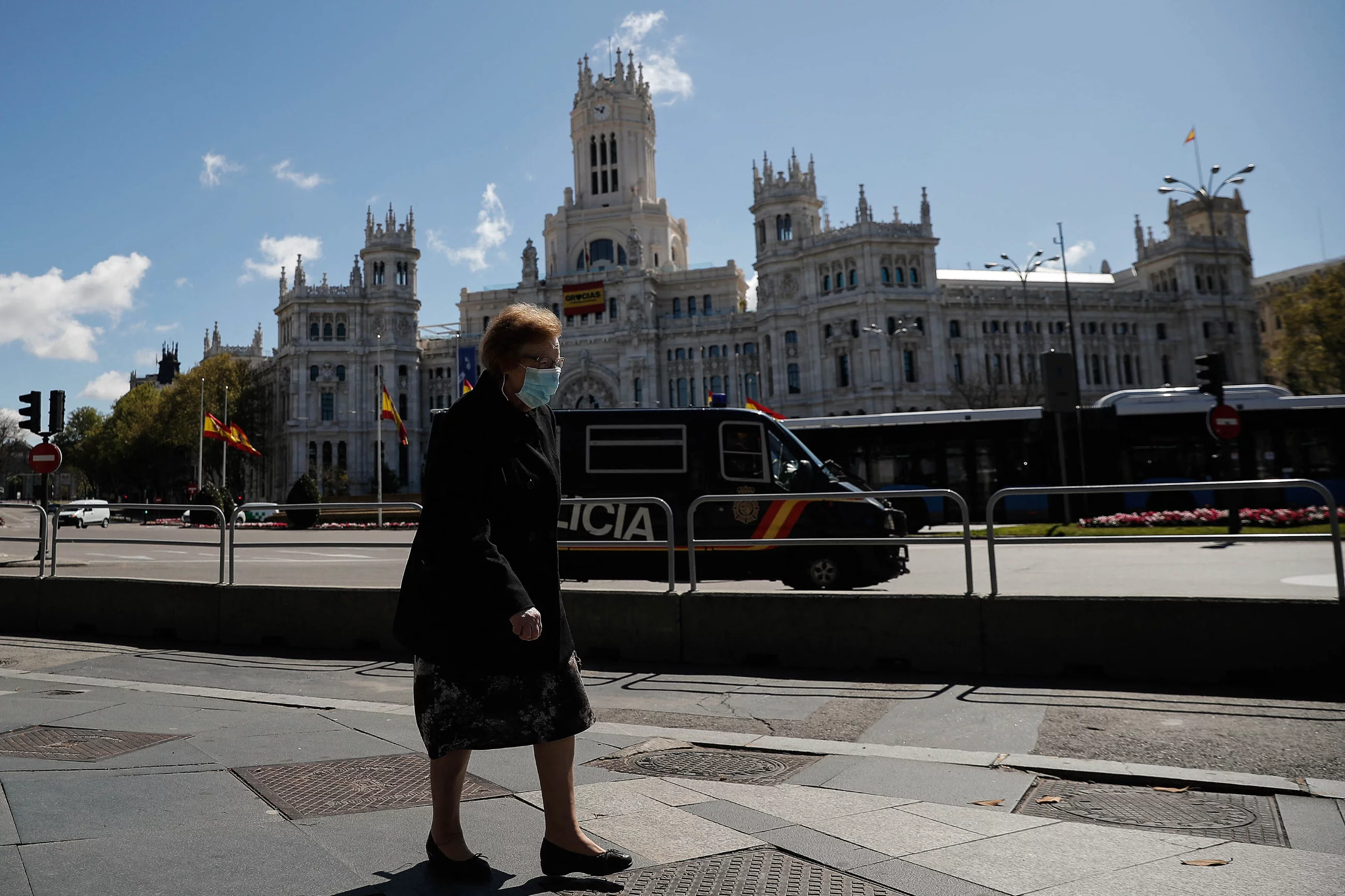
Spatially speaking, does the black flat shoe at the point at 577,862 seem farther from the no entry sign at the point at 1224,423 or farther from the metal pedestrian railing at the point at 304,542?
the no entry sign at the point at 1224,423

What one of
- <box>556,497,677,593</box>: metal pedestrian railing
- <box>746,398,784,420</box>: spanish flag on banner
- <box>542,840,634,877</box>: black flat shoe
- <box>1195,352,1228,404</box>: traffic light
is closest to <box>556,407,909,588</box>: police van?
<box>746,398,784,420</box>: spanish flag on banner

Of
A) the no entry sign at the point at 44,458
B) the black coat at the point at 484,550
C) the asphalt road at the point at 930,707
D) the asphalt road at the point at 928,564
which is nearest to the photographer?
the black coat at the point at 484,550

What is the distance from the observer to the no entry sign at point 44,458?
1733 centimetres

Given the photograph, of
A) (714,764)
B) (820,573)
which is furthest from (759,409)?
(714,764)

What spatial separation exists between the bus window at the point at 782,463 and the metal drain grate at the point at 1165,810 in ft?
28.2

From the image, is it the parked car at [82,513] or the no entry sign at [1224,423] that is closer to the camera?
the parked car at [82,513]

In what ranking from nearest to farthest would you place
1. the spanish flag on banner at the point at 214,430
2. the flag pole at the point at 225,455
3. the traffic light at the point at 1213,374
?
the traffic light at the point at 1213,374, the spanish flag on banner at the point at 214,430, the flag pole at the point at 225,455

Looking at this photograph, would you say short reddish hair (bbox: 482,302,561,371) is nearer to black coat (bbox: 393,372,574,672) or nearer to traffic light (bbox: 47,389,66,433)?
black coat (bbox: 393,372,574,672)

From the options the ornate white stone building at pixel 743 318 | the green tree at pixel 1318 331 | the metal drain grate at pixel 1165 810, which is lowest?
the metal drain grate at pixel 1165 810

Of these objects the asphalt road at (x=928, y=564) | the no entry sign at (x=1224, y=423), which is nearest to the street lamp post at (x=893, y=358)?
the no entry sign at (x=1224, y=423)

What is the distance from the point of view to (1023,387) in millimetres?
69938

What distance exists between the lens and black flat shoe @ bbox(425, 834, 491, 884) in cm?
314

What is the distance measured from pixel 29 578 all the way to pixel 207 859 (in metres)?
9.23

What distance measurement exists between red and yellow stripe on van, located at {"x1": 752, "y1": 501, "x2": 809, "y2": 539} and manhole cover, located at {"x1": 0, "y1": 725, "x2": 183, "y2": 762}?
24.2 feet
